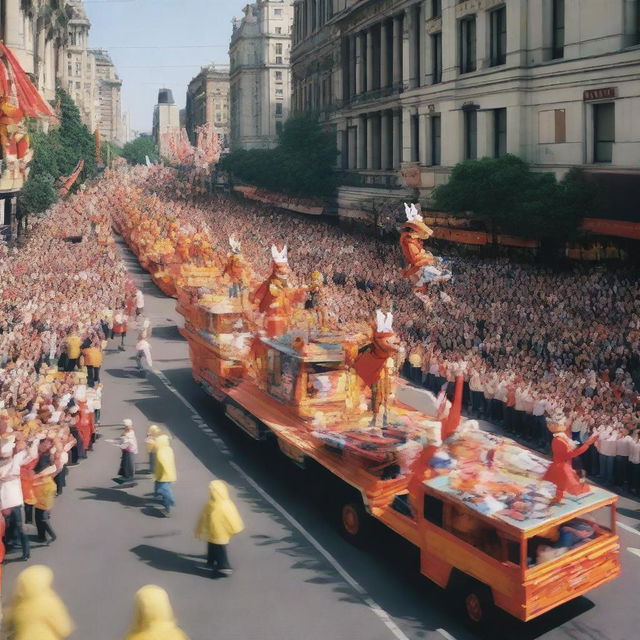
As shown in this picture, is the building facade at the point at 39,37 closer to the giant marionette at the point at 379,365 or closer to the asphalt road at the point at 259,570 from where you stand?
the asphalt road at the point at 259,570

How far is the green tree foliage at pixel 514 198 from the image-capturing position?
29609 millimetres

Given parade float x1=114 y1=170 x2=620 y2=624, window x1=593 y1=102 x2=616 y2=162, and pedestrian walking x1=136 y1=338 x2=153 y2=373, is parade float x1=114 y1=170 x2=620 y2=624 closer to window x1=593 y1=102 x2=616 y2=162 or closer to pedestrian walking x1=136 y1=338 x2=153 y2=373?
pedestrian walking x1=136 y1=338 x2=153 y2=373

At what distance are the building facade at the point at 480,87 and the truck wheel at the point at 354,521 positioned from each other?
19.8m

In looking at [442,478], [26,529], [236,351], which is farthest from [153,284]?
[442,478]

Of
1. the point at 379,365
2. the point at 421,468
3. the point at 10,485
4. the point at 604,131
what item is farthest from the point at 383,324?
the point at 604,131

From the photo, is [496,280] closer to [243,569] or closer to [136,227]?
[243,569]

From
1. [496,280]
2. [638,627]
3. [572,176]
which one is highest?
[572,176]

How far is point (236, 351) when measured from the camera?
19.3 meters

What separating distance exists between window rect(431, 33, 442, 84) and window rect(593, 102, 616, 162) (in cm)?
1182

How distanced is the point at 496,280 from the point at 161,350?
11077mm

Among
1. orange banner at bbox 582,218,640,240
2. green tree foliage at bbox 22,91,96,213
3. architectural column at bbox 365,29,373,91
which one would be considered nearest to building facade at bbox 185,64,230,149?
green tree foliage at bbox 22,91,96,213

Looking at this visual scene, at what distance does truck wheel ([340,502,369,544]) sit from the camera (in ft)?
42.1

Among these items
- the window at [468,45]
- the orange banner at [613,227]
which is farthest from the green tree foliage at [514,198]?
the window at [468,45]

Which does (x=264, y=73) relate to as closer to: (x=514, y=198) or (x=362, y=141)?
(x=362, y=141)
